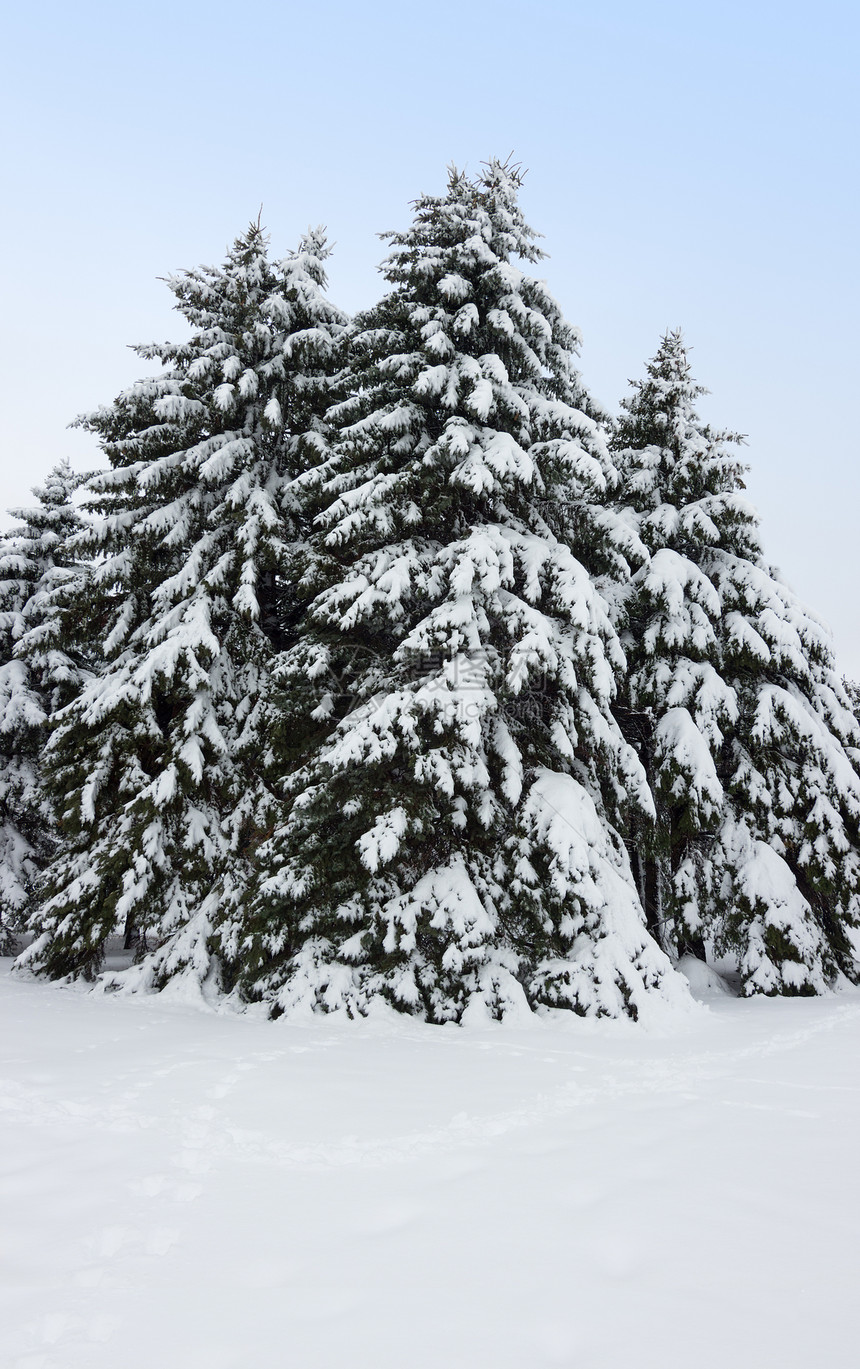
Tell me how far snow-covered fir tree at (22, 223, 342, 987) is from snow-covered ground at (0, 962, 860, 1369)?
11.8 ft

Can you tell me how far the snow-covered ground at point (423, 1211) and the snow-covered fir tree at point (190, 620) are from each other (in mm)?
3589

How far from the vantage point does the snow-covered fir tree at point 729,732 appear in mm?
10555

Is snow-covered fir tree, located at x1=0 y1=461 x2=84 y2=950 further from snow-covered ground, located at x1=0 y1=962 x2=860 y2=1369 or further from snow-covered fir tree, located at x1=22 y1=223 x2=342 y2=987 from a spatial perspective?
snow-covered ground, located at x1=0 y1=962 x2=860 y2=1369

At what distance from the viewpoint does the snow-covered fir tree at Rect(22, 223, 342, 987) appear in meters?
→ 9.67

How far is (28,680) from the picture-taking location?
48.9 ft

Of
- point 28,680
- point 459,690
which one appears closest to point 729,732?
point 459,690

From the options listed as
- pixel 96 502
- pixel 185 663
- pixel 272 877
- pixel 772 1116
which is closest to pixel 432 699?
pixel 272 877

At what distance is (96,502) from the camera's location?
1230cm

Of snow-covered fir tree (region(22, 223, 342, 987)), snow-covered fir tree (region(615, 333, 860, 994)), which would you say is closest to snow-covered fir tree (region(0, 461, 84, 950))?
snow-covered fir tree (region(22, 223, 342, 987))

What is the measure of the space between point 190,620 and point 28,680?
22.6ft

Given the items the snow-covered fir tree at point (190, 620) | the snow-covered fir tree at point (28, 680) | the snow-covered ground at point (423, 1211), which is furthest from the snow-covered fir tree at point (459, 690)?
the snow-covered fir tree at point (28, 680)

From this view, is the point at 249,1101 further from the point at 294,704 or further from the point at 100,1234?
the point at 294,704

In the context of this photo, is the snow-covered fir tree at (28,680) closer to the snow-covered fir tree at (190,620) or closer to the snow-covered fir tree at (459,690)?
the snow-covered fir tree at (190,620)

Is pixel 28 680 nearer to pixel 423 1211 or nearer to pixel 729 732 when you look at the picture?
pixel 729 732
